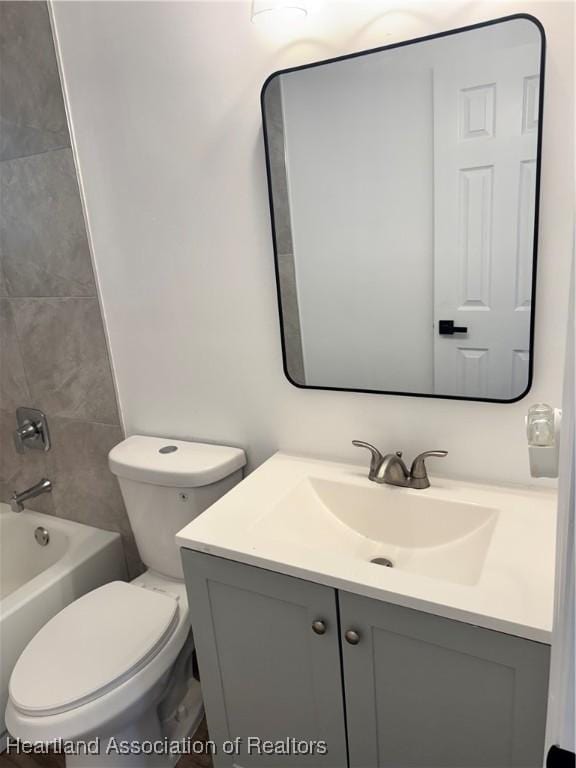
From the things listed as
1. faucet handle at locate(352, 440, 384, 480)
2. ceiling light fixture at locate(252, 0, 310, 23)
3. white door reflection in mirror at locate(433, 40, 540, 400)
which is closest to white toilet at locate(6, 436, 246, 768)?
faucet handle at locate(352, 440, 384, 480)

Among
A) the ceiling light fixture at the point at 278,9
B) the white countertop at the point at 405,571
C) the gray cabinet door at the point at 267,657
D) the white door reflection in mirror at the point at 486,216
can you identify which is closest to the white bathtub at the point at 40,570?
the gray cabinet door at the point at 267,657

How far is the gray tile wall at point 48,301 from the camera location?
1.59 metres

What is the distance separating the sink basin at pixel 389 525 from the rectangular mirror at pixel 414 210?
0.27 metres

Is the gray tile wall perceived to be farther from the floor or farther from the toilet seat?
the floor

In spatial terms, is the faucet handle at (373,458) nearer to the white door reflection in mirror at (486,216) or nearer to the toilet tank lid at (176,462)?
the white door reflection in mirror at (486,216)

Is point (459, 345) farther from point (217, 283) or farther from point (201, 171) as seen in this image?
point (201, 171)

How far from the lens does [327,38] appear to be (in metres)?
1.20

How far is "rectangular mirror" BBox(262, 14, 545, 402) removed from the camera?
1.09m

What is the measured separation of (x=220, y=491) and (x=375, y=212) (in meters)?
0.89

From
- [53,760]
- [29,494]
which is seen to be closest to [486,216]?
[29,494]

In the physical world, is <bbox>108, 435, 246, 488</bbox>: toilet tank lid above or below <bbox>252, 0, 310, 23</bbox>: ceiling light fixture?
below

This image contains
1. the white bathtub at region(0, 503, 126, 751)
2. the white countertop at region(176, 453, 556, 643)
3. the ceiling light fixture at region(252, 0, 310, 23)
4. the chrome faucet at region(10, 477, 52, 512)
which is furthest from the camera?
the chrome faucet at region(10, 477, 52, 512)

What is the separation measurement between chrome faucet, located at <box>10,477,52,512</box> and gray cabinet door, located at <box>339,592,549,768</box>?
1.45 meters

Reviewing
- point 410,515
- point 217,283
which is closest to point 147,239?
point 217,283
